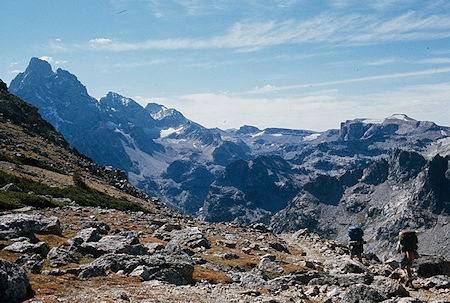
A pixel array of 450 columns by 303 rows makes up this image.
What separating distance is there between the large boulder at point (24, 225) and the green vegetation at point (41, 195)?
385 inches

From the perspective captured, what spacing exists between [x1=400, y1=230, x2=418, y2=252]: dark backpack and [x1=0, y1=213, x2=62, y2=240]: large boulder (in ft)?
85.1

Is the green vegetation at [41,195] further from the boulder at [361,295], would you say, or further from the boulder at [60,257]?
the boulder at [361,295]

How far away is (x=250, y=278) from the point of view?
21.2 metres

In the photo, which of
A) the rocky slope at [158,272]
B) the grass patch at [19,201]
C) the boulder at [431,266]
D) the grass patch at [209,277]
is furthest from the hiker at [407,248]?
the grass patch at [19,201]

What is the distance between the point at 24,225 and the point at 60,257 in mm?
5657

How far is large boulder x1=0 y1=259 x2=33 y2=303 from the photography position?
12.4 m

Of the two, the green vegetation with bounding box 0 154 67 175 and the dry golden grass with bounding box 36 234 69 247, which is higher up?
the green vegetation with bounding box 0 154 67 175

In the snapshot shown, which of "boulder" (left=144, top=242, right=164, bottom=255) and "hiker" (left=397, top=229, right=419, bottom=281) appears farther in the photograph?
"hiker" (left=397, top=229, right=419, bottom=281)

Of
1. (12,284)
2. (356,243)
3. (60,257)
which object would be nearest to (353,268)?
(356,243)

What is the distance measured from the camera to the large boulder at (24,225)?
2138 cm

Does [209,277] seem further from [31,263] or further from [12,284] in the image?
[12,284]

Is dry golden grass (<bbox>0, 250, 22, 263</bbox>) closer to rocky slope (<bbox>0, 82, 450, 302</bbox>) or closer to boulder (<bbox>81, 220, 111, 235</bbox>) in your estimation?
rocky slope (<bbox>0, 82, 450, 302</bbox>)

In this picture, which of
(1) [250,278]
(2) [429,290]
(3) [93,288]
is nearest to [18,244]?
(3) [93,288]

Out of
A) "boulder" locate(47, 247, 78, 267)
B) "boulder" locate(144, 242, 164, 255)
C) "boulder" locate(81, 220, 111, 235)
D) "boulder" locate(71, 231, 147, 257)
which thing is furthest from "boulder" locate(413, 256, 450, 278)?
"boulder" locate(81, 220, 111, 235)
